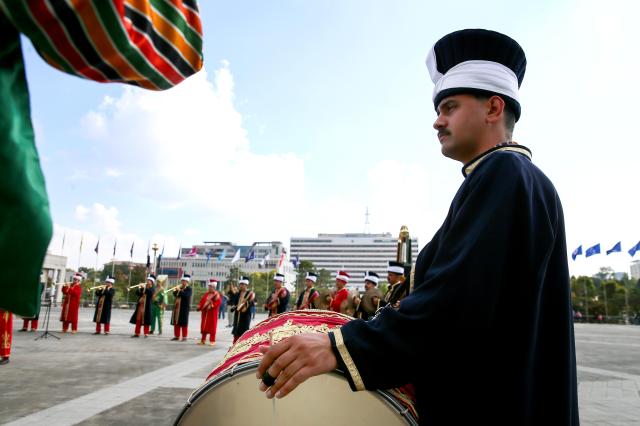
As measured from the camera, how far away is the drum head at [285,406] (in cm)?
163

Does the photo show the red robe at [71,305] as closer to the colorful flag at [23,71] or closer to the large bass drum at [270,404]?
the large bass drum at [270,404]

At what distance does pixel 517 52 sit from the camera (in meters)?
1.67

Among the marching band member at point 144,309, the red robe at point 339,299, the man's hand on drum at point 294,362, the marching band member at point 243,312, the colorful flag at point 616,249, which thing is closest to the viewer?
the man's hand on drum at point 294,362

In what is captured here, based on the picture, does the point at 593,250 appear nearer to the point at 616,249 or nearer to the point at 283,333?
the point at 616,249

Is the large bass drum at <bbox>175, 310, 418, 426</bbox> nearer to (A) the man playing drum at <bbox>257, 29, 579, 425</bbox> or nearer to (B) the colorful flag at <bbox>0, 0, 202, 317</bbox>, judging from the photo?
(A) the man playing drum at <bbox>257, 29, 579, 425</bbox>

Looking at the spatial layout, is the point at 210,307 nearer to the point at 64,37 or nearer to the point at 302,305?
the point at 302,305

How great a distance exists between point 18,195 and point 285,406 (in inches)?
51.4

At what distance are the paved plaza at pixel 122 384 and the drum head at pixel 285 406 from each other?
345 cm

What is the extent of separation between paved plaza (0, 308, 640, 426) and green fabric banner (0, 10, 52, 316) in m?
4.42

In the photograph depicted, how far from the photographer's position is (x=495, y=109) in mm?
1554

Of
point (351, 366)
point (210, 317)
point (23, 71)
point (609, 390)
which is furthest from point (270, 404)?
point (210, 317)

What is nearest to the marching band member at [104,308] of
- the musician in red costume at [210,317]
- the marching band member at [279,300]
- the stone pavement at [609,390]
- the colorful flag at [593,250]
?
the musician in red costume at [210,317]

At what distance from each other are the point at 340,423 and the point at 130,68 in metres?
1.43

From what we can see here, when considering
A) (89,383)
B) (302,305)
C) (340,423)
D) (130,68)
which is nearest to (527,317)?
(340,423)
